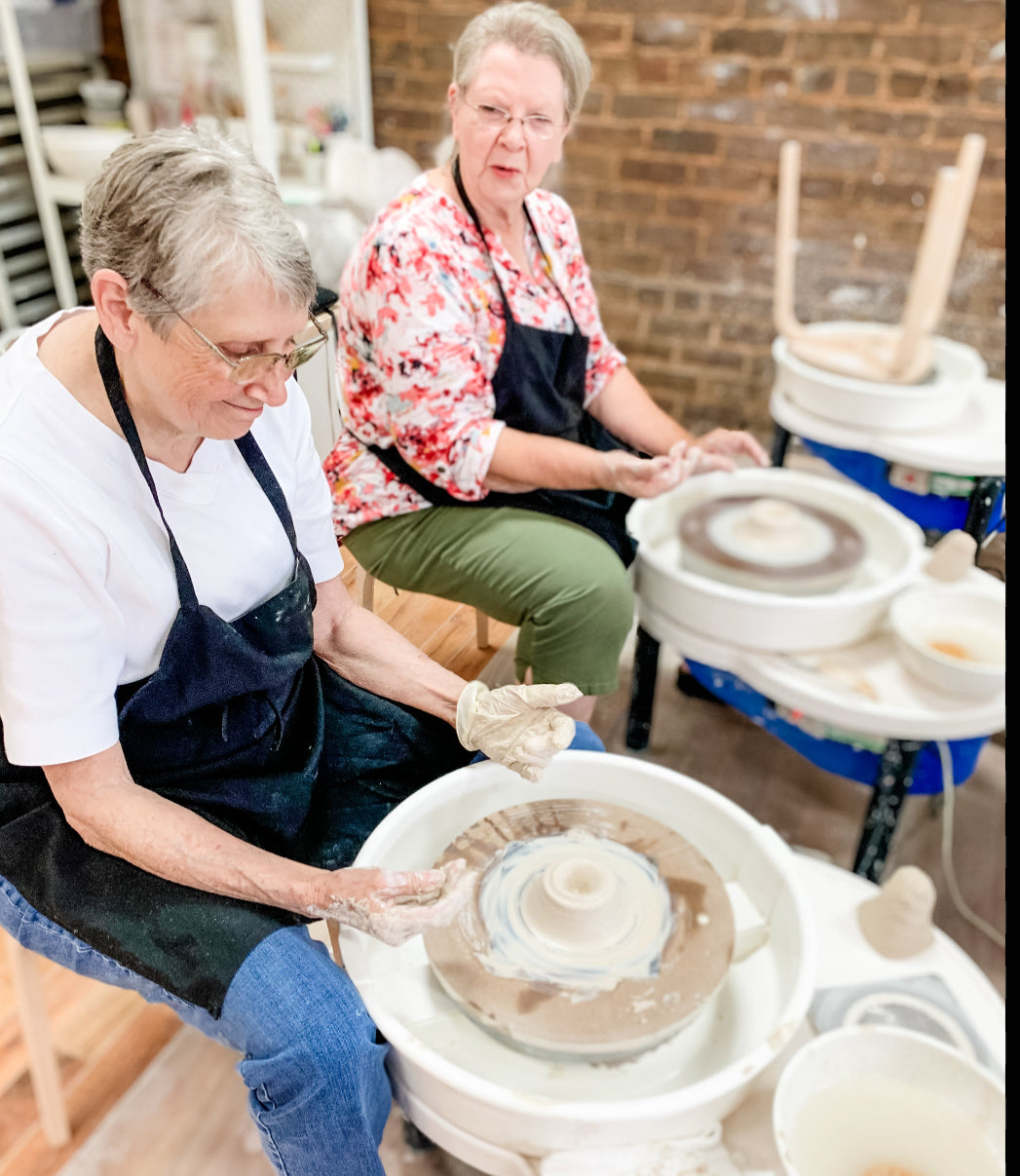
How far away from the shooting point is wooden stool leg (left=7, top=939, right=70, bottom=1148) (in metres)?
1.15

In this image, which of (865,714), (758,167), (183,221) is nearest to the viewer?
(183,221)

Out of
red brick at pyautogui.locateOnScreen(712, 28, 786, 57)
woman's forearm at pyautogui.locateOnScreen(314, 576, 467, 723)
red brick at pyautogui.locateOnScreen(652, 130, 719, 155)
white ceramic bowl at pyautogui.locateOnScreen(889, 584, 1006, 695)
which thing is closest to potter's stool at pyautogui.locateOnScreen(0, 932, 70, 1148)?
woman's forearm at pyautogui.locateOnScreen(314, 576, 467, 723)

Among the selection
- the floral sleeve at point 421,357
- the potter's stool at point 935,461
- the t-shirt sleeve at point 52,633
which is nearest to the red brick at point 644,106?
the potter's stool at point 935,461

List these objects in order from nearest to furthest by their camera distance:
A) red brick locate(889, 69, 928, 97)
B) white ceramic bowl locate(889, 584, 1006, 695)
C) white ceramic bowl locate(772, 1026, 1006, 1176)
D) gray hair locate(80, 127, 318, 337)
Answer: gray hair locate(80, 127, 318, 337) < white ceramic bowl locate(772, 1026, 1006, 1176) < white ceramic bowl locate(889, 584, 1006, 695) < red brick locate(889, 69, 928, 97)

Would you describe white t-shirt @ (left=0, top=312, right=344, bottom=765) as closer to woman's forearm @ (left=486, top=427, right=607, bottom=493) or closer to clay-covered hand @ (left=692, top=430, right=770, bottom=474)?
woman's forearm @ (left=486, top=427, right=607, bottom=493)

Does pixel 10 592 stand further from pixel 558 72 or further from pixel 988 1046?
pixel 988 1046

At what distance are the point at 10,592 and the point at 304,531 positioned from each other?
0.91 feet

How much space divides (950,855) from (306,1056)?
55.6 inches

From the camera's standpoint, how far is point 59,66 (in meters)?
1.92

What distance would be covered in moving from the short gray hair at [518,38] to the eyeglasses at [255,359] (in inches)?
15.0

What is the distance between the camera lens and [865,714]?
1.37 metres

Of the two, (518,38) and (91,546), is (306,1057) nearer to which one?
(91,546)

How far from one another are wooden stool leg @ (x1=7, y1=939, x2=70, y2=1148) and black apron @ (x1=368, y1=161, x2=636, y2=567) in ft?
2.61

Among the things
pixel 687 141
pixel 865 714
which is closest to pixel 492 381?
pixel 865 714
